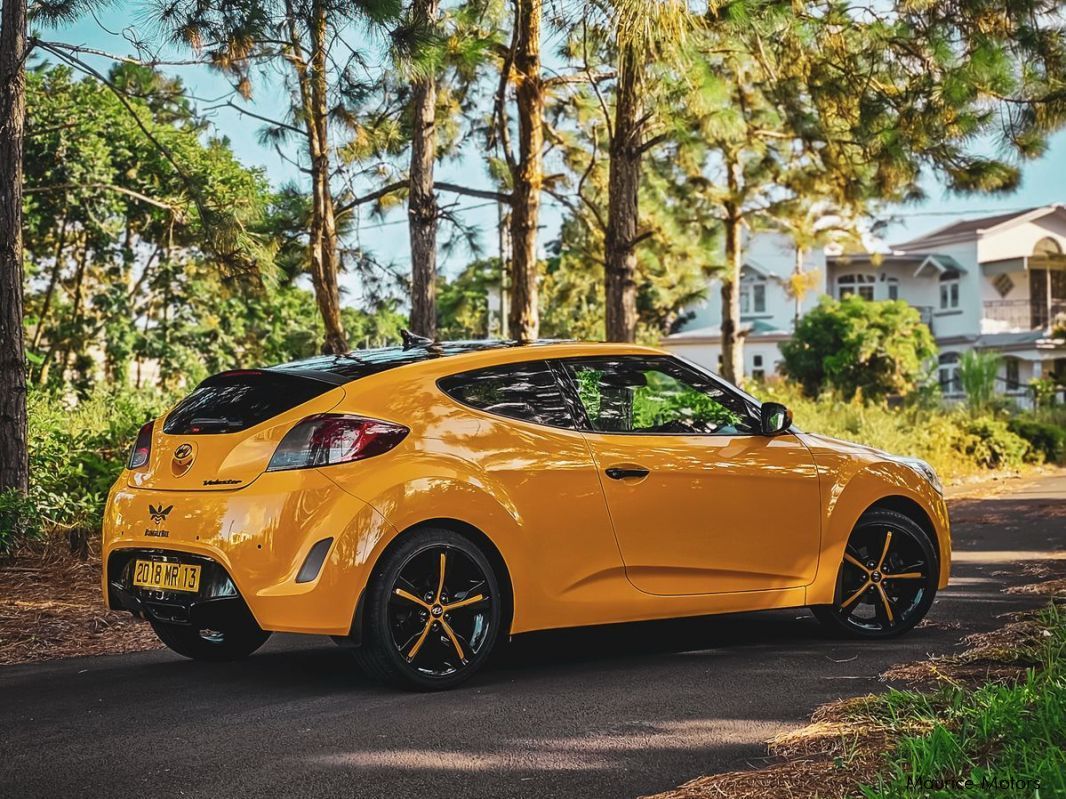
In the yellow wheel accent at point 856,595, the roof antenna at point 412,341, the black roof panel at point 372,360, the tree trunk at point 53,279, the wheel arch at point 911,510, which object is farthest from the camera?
the tree trunk at point 53,279

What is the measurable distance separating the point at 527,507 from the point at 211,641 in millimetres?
2160

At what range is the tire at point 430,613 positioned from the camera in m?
5.96

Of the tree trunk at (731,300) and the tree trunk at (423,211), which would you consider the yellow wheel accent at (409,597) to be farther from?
the tree trunk at (731,300)

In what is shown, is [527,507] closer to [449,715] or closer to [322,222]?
[449,715]

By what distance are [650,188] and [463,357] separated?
1838 centimetres

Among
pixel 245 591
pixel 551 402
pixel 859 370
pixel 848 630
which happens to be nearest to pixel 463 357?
pixel 551 402

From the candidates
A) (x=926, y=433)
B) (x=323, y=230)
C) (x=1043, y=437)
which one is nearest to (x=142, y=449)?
(x=323, y=230)

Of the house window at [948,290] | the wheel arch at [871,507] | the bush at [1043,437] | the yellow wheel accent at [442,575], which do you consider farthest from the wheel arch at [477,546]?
the house window at [948,290]

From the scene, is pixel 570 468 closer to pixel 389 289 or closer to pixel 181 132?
pixel 389 289

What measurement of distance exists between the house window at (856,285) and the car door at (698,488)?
51.8 metres

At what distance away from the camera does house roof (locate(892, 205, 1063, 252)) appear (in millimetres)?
56625

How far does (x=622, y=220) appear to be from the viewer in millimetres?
16078

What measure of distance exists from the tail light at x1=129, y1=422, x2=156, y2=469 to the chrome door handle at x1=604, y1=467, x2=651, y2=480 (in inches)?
87.9

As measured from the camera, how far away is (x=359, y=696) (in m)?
6.17
